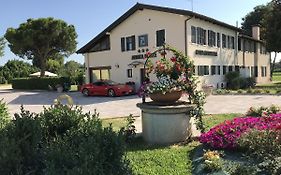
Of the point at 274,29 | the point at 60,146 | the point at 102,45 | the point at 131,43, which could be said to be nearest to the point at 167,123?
the point at 60,146

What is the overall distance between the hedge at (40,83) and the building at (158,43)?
4444 mm

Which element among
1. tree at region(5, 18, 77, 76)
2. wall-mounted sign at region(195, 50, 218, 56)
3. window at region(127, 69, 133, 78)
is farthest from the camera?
tree at region(5, 18, 77, 76)

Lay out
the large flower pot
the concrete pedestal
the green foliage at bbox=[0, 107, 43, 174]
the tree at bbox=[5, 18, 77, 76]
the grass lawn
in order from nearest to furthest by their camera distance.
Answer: the green foliage at bbox=[0, 107, 43, 174]
the grass lawn
the concrete pedestal
the large flower pot
the tree at bbox=[5, 18, 77, 76]

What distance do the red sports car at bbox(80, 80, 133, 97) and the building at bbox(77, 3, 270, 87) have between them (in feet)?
6.28

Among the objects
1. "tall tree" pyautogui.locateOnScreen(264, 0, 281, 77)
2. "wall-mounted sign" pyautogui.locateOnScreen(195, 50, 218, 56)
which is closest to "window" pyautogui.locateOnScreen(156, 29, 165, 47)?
"wall-mounted sign" pyautogui.locateOnScreen(195, 50, 218, 56)

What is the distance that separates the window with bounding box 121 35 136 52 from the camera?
27703mm

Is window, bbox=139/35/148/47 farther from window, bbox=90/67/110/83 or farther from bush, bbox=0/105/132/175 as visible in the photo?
bush, bbox=0/105/132/175

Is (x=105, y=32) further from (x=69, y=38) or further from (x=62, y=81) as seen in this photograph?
(x=69, y=38)

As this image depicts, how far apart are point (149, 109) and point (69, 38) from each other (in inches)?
1512

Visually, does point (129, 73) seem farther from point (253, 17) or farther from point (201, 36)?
point (253, 17)

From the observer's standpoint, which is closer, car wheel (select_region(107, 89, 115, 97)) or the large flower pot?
the large flower pot

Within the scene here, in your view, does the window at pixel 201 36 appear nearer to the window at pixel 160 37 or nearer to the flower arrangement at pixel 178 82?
the window at pixel 160 37

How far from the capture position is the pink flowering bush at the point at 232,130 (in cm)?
657

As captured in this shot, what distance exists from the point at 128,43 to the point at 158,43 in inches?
133
